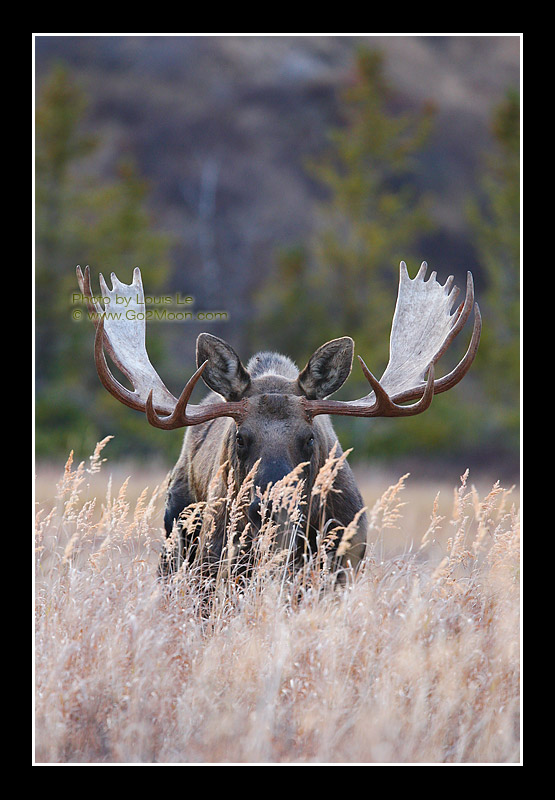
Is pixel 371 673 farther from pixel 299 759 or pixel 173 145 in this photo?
pixel 173 145

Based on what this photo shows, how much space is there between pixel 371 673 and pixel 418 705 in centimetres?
28

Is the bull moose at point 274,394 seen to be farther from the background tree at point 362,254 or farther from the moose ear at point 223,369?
the background tree at point 362,254

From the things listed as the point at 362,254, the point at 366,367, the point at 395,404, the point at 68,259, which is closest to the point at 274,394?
the point at 366,367

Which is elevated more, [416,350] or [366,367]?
[416,350]

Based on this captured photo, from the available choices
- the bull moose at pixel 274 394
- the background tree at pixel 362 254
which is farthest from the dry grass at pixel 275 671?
the background tree at pixel 362 254

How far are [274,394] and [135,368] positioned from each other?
3.16 feet

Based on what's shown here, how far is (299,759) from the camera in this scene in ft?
12.2

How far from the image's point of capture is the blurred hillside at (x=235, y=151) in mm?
26312

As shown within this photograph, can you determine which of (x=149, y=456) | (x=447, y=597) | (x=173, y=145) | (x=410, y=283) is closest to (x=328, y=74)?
(x=173, y=145)

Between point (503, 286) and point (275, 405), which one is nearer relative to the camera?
point (275, 405)

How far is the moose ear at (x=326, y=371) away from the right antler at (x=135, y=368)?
415mm

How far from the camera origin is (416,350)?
562 cm

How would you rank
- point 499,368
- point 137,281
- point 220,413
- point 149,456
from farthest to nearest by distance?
1. point 499,368
2. point 149,456
3. point 137,281
4. point 220,413

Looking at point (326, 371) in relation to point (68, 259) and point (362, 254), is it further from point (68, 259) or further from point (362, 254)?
point (362, 254)
